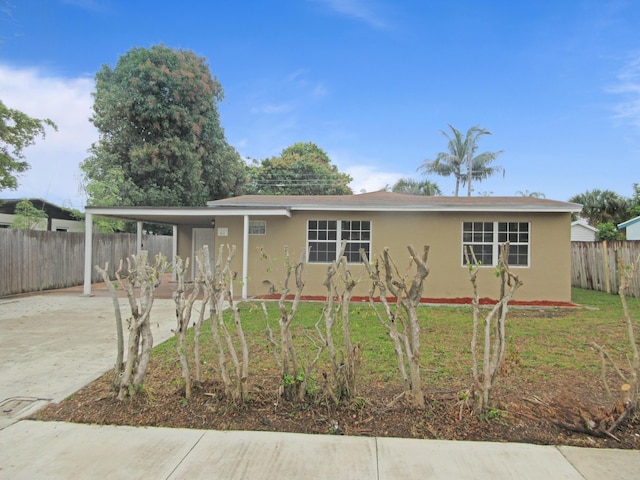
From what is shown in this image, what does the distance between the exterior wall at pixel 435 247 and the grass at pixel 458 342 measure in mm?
1415

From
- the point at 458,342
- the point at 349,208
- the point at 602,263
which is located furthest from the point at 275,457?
the point at 602,263

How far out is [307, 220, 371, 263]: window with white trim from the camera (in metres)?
11.9

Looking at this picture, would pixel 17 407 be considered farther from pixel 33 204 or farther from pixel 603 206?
pixel 603 206

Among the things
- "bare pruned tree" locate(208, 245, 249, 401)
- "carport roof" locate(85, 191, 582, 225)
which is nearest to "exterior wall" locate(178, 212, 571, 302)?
"carport roof" locate(85, 191, 582, 225)

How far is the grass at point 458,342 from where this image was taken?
4.87 m

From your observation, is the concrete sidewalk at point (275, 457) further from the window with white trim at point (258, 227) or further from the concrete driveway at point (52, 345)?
the window with white trim at point (258, 227)

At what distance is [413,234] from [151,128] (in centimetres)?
1412

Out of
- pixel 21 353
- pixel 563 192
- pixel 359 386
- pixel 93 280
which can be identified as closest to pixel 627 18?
pixel 359 386

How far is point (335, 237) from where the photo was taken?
1189 cm

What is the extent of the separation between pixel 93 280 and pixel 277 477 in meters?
15.6

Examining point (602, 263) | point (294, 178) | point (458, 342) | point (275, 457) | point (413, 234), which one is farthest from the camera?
point (294, 178)

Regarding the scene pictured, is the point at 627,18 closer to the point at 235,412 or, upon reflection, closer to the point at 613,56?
the point at 613,56

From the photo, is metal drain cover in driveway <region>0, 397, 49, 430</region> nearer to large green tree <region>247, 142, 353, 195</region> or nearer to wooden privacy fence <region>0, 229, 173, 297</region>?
wooden privacy fence <region>0, 229, 173, 297</region>

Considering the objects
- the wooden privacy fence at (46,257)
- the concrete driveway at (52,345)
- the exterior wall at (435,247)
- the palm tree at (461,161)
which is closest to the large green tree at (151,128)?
the wooden privacy fence at (46,257)
